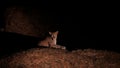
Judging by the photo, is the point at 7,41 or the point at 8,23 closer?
the point at 7,41

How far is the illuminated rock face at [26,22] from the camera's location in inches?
443

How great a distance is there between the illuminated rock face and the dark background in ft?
1.48

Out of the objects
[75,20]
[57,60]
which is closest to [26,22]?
[75,20]

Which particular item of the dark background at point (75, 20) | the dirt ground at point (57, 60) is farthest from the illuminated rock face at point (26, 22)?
the dirt ground at point (57, 60)

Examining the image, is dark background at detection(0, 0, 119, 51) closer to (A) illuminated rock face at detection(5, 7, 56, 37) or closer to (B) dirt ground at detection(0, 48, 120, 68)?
(A) illuminated rock face at detection(5, 7, 56, 37)

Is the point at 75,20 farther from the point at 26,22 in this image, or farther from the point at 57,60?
the point at 57,60

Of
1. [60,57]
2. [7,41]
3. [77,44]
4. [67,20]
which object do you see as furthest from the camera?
[67,20]

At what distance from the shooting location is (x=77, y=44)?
11203 mm

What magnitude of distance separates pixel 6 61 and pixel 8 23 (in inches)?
225

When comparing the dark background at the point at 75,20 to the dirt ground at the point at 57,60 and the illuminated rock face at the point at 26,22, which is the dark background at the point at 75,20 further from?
the dirt ground at the point at 57,60

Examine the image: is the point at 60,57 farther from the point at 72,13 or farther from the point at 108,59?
the point at 72,13

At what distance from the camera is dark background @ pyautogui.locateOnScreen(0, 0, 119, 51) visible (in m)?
11.3

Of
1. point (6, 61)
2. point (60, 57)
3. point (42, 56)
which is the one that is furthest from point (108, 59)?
point (6, 61)

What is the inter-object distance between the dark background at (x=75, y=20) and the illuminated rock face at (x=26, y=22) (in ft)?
1.48
